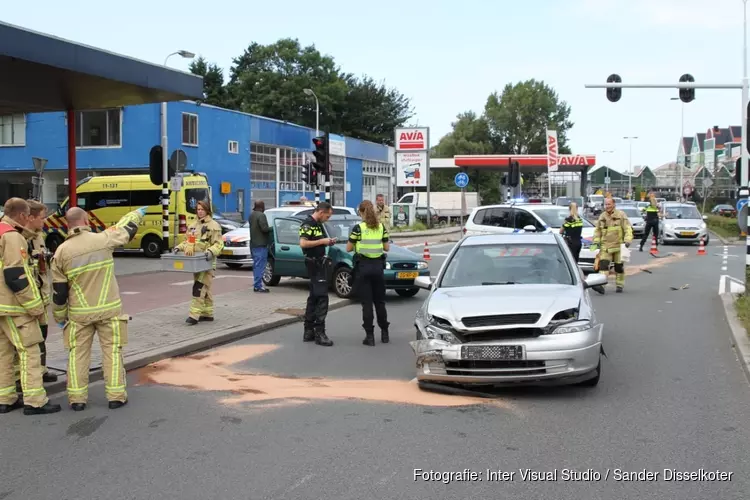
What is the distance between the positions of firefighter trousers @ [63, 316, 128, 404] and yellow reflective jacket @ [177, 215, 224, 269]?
421 cm

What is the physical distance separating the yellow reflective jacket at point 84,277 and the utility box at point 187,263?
3.96 m

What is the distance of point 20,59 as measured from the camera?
13555 millimetres

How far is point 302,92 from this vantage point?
2921 inches

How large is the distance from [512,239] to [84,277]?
4456 millimetres

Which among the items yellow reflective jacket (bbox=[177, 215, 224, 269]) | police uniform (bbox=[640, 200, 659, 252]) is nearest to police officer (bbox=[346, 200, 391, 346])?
yellow reflective jacket (bbox=[177, 215, 224, 269])

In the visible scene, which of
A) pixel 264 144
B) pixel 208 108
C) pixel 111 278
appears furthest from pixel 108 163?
pixel 111 278

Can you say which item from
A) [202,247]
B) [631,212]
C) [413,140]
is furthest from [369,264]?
[413,140]

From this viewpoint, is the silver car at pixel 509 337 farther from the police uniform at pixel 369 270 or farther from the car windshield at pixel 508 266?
the police uniform at pixel 369 270

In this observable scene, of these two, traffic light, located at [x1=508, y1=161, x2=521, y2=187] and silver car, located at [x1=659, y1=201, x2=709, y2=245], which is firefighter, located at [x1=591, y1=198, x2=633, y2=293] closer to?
traffic light, located at [x1=508, y1=161, x2=521, y2=187]

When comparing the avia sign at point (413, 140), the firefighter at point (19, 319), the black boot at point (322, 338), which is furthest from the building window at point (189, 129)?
the firefighter at point (19, 319)

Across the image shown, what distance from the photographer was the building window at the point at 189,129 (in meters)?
37.6

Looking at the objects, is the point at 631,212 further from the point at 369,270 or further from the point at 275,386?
the point at 275,386

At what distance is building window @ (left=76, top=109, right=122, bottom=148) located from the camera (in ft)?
121

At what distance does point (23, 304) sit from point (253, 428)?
222cm
